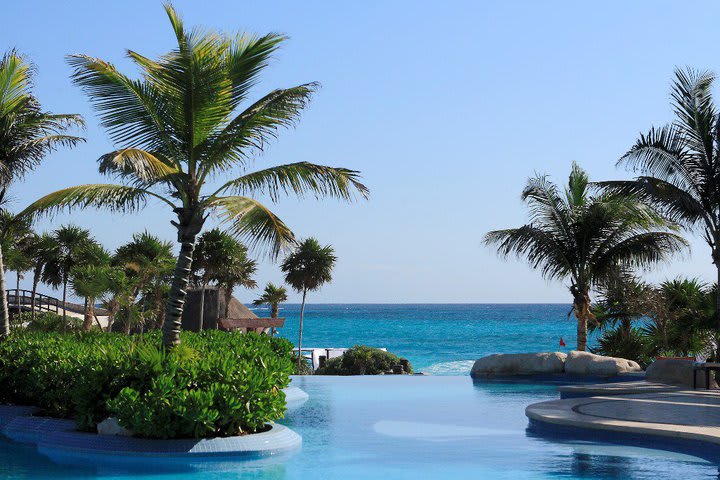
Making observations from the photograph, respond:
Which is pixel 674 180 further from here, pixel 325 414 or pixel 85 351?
pixel 85 351

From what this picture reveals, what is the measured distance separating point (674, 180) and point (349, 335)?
88463 millimetres

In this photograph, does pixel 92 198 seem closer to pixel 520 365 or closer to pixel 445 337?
pixel 520 365

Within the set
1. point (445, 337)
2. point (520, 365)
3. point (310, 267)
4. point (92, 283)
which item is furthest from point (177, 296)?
point (445, 337)

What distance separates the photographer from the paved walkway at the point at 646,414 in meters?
12.1

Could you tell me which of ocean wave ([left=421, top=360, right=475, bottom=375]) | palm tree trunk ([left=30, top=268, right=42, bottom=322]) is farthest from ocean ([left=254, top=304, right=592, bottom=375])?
palm tree trunk ([left=30, top=268, right=42, bottom=322])

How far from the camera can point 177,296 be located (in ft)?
40.5

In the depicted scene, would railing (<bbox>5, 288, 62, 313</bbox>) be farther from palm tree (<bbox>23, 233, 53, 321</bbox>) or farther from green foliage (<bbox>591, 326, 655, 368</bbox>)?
green foliage (<bbox>591, 326, 655, 368</bbox>)

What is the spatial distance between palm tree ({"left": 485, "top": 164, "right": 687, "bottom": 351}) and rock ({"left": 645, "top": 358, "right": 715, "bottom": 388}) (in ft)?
13.1

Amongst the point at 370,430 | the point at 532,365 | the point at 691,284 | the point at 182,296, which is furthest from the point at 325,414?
the point at 691,284

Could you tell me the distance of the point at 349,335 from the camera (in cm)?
10569

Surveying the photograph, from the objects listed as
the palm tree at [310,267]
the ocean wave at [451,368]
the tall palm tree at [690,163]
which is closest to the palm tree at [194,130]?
the tall palm tree at [690,163]

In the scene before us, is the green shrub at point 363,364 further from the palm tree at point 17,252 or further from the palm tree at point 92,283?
the palm tree at point 17,252

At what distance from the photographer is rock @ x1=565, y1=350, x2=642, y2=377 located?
21844 millimetres

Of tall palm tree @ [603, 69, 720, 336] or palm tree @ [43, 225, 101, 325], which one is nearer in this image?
tall palm tree @ [603, 69, 720, 336]
